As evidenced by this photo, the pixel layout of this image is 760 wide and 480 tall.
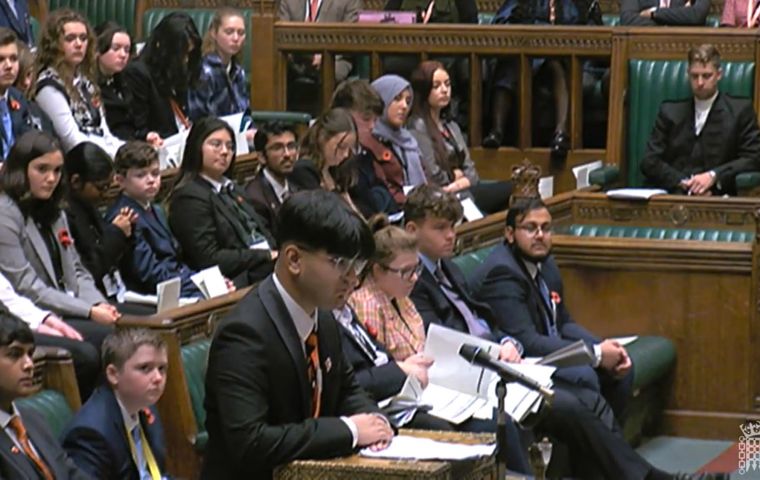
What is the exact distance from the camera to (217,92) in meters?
9.54

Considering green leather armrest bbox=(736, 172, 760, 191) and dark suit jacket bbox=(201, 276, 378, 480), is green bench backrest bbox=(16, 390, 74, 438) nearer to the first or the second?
dark suit jacket bbox=(201, 276, 378, 480)

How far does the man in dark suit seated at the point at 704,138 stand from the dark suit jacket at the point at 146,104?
246cm

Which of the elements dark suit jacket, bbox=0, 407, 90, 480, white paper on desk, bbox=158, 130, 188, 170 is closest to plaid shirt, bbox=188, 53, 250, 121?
white paper on desk, bbox=158, 130, 188, 170

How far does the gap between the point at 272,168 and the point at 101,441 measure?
10.2ft

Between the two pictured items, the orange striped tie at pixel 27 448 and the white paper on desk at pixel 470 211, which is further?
the white paper on desk at pixel 470 211

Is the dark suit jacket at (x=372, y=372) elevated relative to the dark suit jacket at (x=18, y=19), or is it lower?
lower

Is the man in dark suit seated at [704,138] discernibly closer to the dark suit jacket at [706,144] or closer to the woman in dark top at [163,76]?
the dark suit jacket at [706,144]

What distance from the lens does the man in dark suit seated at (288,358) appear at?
12.1 feet

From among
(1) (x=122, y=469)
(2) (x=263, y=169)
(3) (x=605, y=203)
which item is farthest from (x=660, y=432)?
(1) (x=122, y=469)

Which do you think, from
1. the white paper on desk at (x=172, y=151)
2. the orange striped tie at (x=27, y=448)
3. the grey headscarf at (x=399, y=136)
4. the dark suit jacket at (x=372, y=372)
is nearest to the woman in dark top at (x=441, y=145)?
the grey headscarf at (x=399, y=136)

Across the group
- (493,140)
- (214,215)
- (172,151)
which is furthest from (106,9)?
(214,215)

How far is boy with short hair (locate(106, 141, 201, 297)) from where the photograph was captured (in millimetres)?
6984

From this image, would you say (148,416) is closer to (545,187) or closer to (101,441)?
(101,441)

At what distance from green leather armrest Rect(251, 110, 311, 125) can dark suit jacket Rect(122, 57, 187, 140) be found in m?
0.85
